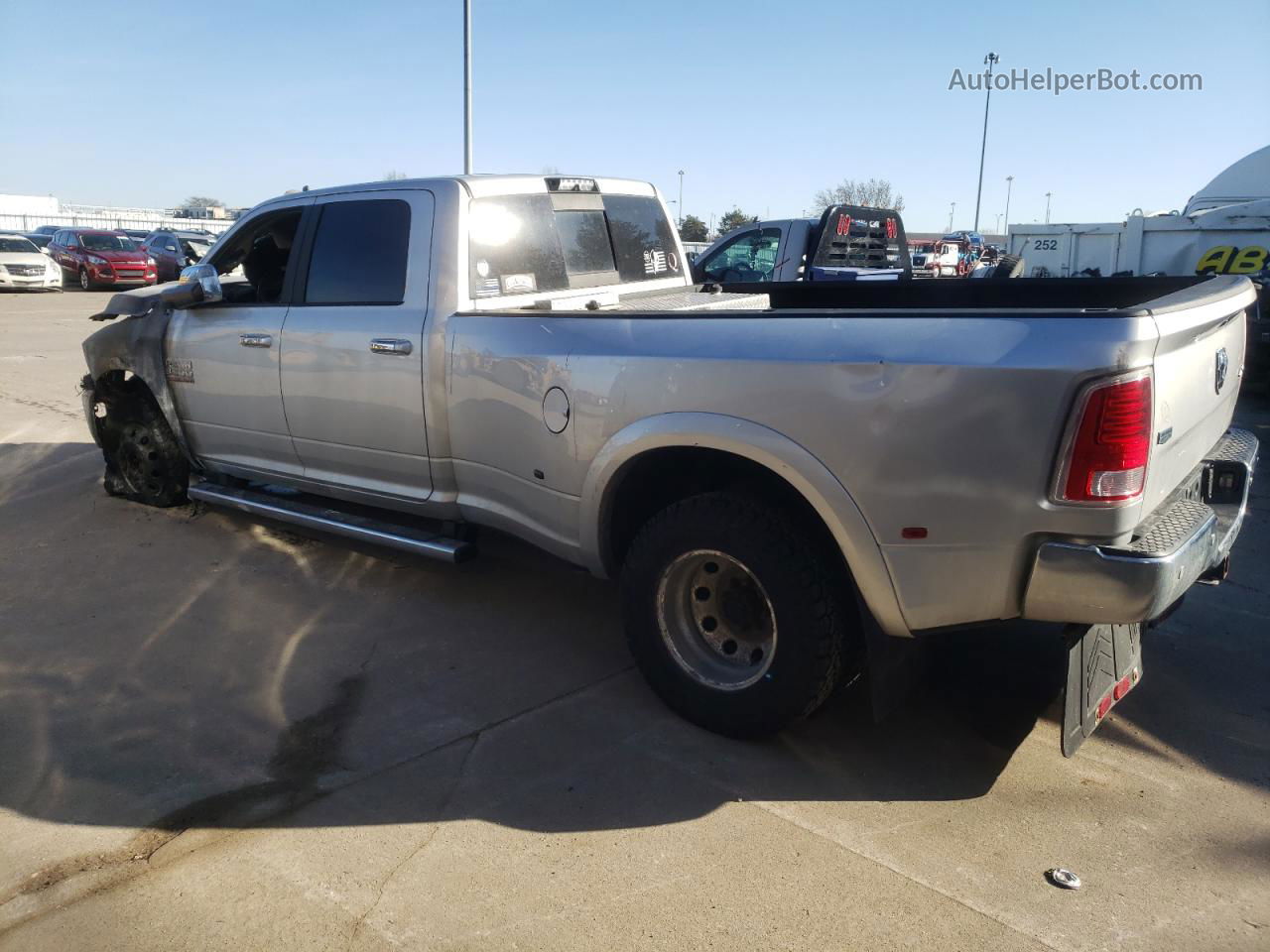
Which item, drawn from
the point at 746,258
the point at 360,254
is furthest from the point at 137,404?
the point at 746,258

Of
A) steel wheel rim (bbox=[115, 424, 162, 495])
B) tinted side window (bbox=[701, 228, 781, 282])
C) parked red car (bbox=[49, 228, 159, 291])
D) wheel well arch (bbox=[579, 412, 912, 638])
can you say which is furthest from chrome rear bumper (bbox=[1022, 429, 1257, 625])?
parked red car (bbox=[49, 228, 159, 291])

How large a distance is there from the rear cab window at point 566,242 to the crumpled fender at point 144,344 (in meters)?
2.23

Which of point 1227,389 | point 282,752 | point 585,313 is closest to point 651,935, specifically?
point 282,752

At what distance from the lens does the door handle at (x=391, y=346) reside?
14.6 ft

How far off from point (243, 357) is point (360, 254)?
1008 mm

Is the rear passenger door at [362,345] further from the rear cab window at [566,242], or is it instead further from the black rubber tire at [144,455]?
the black rubber tire at [144,455]

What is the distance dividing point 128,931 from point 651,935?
4.49ft

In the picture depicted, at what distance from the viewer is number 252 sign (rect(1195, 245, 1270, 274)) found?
13.3 meters

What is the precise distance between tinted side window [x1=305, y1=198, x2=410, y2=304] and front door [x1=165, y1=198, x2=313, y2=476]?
0.22m

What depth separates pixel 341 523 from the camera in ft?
16.2

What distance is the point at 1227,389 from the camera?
11.8ft

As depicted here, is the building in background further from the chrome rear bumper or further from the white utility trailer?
the chrome rear bumper

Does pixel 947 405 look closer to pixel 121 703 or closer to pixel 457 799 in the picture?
pixel 457 799

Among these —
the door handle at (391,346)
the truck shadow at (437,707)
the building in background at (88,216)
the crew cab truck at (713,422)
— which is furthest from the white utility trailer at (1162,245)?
the building in background at (88,216)
